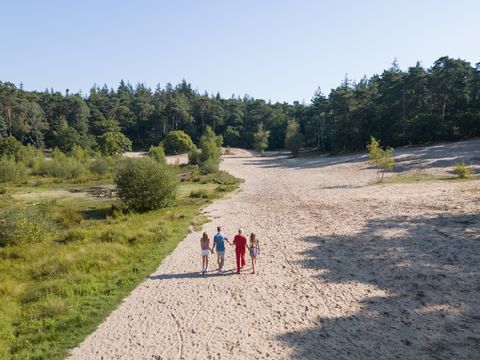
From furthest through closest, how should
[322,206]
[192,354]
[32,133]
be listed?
[32,133]
[322,206]
[192,354]

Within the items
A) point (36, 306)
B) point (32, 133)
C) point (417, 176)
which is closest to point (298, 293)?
point (36, 306)

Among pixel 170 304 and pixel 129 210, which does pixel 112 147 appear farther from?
pixel 170 304

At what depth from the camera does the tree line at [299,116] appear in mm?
71000

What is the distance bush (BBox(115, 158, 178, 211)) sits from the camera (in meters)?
31.7

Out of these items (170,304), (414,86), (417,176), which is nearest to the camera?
(170,304)

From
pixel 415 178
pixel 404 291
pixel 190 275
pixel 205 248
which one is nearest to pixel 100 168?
pixel 415 178

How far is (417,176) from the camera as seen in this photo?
40.9 meters

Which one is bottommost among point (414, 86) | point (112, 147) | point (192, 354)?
point (192, 354)

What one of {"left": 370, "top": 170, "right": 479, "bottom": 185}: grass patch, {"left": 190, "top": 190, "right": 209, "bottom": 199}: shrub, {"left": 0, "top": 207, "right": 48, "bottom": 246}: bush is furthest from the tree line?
{"left": 0, "top": 207, "right": 48, "bottom": 246}: bush

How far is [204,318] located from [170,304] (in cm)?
169

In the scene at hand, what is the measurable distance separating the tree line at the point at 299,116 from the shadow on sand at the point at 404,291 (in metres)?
56.0

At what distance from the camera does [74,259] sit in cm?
1783

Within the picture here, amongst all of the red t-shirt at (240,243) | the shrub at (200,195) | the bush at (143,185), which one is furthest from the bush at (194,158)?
the red t-shirt at (240,243)

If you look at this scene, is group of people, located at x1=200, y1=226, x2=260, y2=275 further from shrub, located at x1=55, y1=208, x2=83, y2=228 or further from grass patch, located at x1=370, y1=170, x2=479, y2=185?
grass patch, located at x1=370, y1=170, x2=479, y2=185
